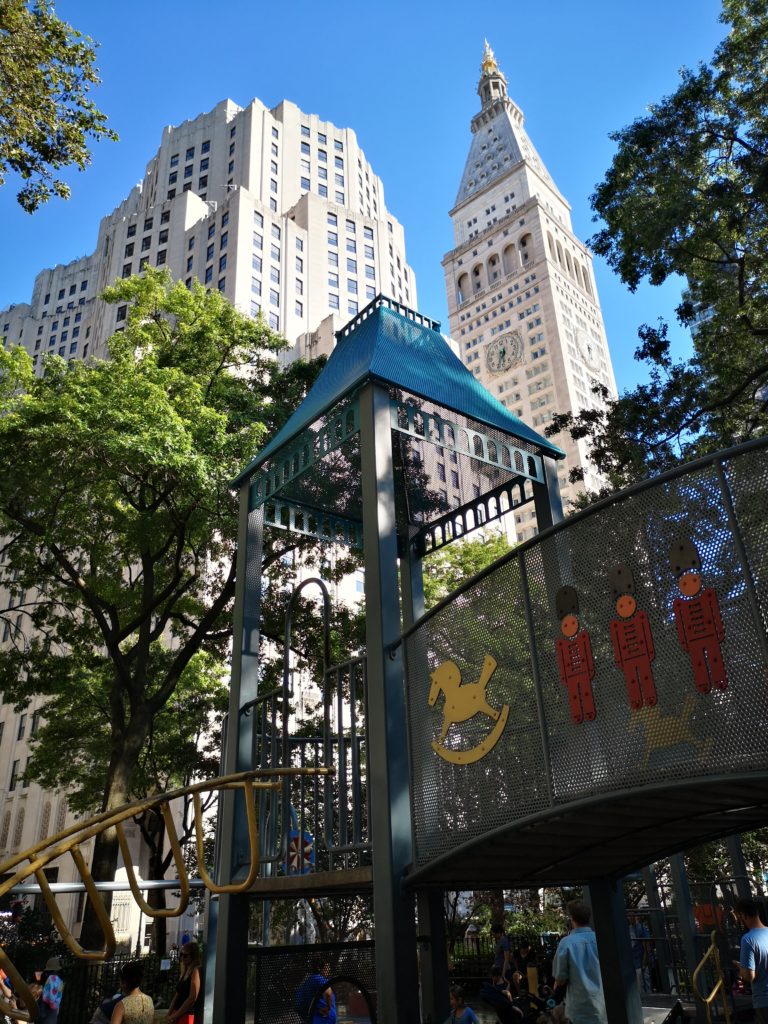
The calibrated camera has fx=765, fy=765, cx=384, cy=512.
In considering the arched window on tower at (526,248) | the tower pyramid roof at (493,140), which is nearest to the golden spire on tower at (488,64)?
the tower pyramid roof at (493,140)

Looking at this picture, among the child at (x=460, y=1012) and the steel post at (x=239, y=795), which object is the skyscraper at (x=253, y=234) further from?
Result: the child at (x=460, y=1012)

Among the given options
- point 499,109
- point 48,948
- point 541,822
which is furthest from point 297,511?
point 499,109

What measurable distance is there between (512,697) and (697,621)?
4.68 feet

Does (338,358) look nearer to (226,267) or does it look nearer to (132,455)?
(132,455)

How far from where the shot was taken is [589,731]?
4.30m

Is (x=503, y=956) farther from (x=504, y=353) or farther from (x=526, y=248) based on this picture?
(x=526, y=248)

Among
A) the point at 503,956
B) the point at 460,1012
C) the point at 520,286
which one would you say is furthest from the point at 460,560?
the point at 520,286

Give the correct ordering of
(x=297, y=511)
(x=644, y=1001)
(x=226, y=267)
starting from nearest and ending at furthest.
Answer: (x=297, y=511), (x=644, y=1001), (x=226, y=267)

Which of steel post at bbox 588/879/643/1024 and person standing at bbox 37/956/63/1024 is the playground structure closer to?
steel post at bbox 588/879/643/1024

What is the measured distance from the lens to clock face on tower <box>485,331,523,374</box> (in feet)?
366

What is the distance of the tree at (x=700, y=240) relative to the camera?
1401cm

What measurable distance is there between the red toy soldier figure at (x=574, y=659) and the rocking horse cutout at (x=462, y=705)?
608 millimetres

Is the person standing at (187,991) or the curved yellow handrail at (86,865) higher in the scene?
the curved yellow handrail at (86,865)

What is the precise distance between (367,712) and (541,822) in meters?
1.81
